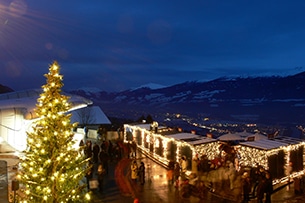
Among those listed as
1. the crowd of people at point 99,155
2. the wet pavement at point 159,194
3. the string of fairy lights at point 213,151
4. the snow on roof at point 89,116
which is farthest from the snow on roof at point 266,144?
the snow on roof at point 89,116

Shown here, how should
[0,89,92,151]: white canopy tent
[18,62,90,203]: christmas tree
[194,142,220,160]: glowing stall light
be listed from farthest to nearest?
1. [0,89,92,151]: white canopy tent
2. [194,142,220,160]: glowing stall light
3. [18,62,90,203]: christmas tree

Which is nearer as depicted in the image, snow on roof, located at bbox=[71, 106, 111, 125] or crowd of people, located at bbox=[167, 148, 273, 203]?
crowd of people, located at bbox=[167, 148, 273, 203]

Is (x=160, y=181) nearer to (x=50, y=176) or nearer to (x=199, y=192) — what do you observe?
(x=199, y=192)

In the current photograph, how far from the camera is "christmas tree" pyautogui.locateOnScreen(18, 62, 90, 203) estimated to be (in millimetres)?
8609

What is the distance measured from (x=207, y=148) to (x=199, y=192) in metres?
3.87

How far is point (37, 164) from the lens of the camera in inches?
344

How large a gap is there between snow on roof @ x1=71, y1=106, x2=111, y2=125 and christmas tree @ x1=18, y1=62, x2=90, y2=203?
2685cm

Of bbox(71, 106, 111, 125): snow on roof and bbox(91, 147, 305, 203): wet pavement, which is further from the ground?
bbox(71, 106, 111, 125): snow on roof

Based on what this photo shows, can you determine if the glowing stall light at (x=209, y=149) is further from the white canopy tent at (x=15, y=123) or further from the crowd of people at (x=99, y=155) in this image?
the white canopy tent at (x=15, y=123)

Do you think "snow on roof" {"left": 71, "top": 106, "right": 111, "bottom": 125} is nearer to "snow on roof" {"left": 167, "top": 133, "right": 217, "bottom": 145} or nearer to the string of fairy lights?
the string of fairy lights

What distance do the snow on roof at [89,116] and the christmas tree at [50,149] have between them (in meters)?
26.8

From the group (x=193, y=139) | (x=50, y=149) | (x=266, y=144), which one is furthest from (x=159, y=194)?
(x=50, y=149)

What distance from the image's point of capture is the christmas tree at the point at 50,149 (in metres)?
8.61

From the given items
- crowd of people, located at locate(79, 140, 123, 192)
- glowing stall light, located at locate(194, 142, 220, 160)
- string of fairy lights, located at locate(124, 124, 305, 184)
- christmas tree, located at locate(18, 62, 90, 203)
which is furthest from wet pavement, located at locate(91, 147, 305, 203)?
christmas tree, located at locate(18, 62, 90, 203)
